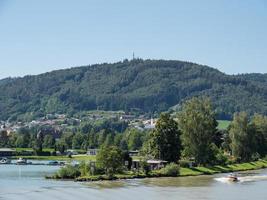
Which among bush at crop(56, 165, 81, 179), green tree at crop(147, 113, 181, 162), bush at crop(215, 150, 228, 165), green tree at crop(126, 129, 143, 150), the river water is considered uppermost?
green tree at crop(126, 129, 143, 150)

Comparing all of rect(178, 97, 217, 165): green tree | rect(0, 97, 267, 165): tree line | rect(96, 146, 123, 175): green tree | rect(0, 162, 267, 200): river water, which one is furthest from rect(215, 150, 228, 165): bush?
rect(96, 146, 123, 175): green tree

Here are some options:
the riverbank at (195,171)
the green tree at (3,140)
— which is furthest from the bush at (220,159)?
the green tree at (3,140)

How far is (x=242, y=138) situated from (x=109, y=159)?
36213 mm

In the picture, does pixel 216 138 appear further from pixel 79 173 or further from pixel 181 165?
pixel 79 173

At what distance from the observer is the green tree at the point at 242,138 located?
10100cm

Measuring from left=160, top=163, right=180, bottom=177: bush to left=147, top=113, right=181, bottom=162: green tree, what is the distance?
22.4 ft

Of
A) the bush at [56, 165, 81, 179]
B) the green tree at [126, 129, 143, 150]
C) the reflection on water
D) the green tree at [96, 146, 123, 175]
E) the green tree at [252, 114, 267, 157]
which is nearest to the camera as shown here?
the reflection on water

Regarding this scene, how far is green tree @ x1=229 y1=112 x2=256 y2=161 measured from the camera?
3976 inches

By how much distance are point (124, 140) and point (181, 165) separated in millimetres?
68850

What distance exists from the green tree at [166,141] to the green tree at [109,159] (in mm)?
11613

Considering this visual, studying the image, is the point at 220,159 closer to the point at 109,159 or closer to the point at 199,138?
the point at 199,138

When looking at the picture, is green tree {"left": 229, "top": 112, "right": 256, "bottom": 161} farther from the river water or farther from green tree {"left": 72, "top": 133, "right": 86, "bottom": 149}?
green tree {"left": 72, "top": 133, "right": 86, "bottom": 149}

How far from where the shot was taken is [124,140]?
15150cm

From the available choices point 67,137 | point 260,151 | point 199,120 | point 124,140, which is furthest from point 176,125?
point 67,137
